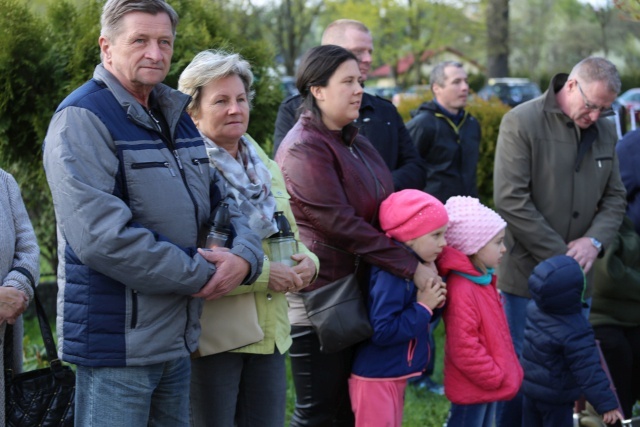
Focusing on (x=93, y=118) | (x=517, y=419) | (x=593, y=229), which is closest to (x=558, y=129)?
(x=593, y=229)

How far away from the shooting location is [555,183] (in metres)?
5.10

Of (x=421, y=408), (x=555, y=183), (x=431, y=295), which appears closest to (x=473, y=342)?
(x=431, y=295)

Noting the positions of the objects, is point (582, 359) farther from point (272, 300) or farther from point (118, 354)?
point (118, 354)

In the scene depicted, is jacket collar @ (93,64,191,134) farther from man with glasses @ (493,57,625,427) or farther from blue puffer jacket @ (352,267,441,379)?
man with glasses @ (493,57,625,427)

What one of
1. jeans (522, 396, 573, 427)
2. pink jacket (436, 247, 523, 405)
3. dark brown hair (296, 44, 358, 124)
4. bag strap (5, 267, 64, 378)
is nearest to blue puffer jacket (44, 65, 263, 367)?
bag strap (5, 267, 64, 378)

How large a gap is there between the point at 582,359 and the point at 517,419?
2.64ft

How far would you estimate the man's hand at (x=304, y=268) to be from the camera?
357 centimetres

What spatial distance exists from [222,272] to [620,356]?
3172 mm

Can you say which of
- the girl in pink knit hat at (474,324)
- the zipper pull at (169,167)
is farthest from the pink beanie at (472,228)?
the zipper pull at (169,167)

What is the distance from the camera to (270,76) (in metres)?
5.98

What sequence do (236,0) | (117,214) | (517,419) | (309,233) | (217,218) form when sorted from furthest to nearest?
1. (236,0)
2. (517,419)
3. (309,233)
4. (217,218)
5. (117,214)

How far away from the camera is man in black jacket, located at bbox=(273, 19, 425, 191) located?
499 centimetres

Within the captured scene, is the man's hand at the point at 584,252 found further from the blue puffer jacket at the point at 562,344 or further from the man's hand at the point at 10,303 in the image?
the man's hand at the point at 10,303

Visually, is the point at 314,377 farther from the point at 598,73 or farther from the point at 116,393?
the point at 598,73
